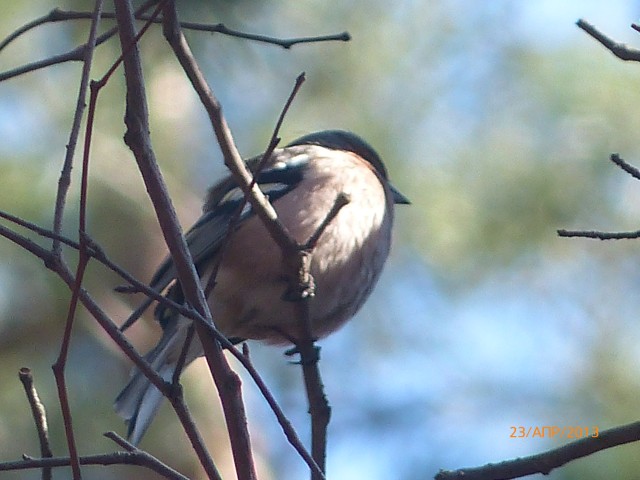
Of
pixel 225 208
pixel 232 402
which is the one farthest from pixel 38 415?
pixel 225 208

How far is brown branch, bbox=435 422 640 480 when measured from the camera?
4.89 ft

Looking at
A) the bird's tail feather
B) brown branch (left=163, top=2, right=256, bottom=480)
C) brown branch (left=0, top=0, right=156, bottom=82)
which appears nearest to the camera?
brown branch (left=163, top=2, right=256, bottom=480)

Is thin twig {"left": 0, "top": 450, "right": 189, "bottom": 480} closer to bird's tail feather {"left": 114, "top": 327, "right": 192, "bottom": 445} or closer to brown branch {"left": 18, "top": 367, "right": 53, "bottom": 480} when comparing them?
brown branch {"left": 18, "top": 367, "right": 53, "bottom": 480}

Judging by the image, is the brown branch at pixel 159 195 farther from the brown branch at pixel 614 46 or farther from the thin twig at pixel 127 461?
the brown branch at pixel 614 46

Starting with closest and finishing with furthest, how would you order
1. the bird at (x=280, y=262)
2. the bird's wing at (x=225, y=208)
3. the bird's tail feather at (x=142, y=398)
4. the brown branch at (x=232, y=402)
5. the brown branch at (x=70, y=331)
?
the brown branch at (x=70, y=331) < the brown branch at (x=232, y=402) < the bird's tail feather at (x=142, y=398) < the bird at (x=280, y=262) < the bird's wing at (x=225, y=208)

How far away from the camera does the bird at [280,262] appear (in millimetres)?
3295

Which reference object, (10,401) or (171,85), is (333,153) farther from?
(10,401)

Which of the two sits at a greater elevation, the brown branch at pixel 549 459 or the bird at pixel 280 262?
the bird at pixel 280 262

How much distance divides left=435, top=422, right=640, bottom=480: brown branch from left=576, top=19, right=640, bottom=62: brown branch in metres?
0.63

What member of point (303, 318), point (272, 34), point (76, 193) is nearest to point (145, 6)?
point (303, 318)

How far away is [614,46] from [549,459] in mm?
723

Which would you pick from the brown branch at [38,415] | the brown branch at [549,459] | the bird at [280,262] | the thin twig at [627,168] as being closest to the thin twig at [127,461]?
the brown branch at [38,415]

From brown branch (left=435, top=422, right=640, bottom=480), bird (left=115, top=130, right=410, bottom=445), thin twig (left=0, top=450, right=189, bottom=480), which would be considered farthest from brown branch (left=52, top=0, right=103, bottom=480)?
bird (left=115, top=130, right=410, bottom=445)

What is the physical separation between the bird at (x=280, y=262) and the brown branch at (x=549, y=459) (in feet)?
5.50
